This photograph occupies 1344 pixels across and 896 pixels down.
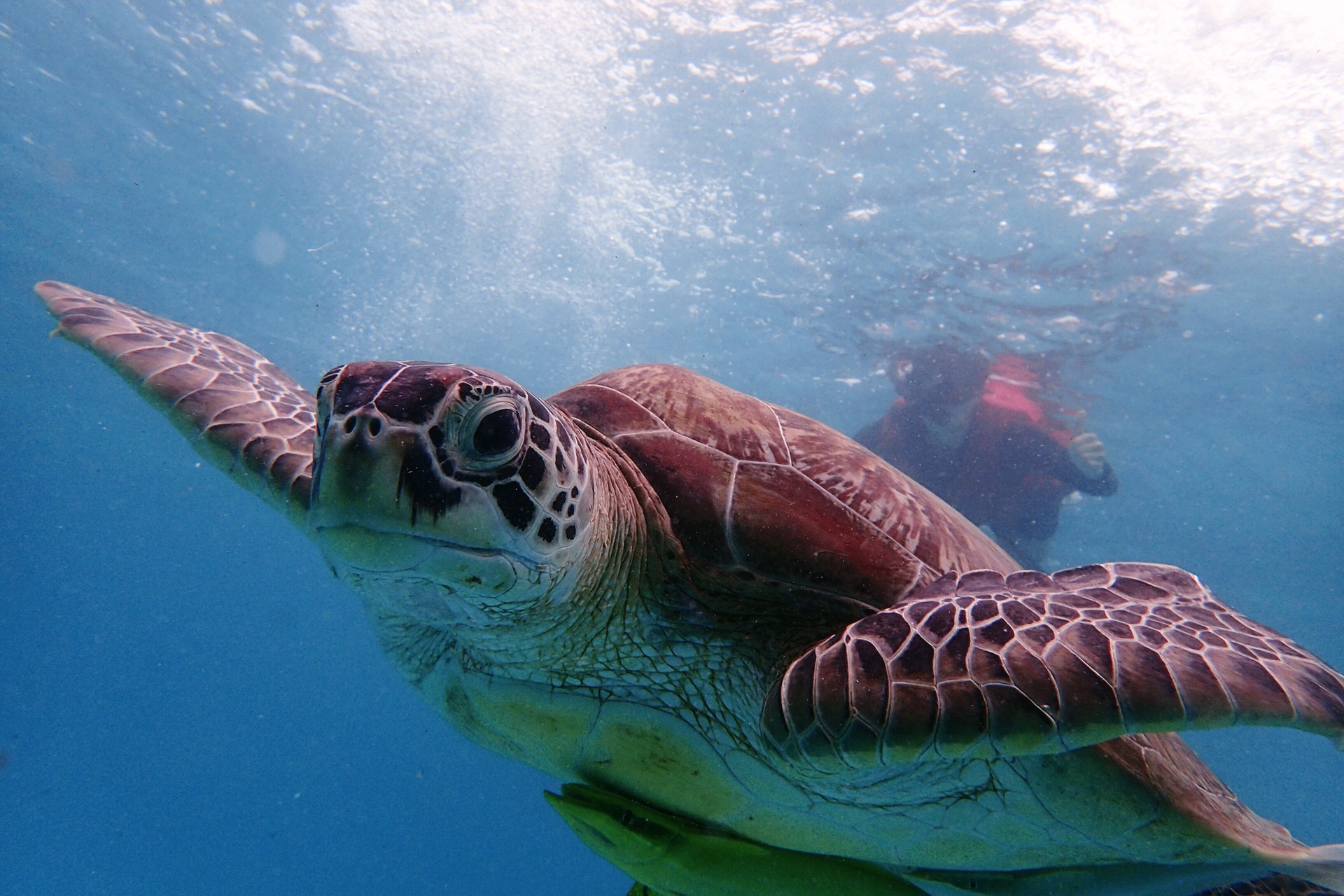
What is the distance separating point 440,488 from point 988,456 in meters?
13.0

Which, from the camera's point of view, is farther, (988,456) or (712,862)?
(988,456)

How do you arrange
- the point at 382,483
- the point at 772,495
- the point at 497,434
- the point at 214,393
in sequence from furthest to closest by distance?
the point at 214,393 → the point at 772,495 → the point at 497,434 → the point at 382,483

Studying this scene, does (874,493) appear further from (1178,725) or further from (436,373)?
(436,373)

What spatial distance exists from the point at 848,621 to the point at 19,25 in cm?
1790

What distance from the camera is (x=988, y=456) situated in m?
12.6

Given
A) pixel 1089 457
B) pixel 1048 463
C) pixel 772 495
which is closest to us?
pixel 772 495

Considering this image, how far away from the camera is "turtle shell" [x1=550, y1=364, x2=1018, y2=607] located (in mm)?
2100

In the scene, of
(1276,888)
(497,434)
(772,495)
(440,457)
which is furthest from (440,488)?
(1276,888)

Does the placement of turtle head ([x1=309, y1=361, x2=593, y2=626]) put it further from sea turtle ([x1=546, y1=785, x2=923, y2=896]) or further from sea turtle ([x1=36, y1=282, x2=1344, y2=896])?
sea turtle ([x1=546, y1=785, x2=923, y2=896])

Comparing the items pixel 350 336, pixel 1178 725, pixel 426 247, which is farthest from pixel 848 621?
pixel 350 336

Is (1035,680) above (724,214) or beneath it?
beneath

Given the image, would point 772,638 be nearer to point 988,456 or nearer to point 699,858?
point 699,858

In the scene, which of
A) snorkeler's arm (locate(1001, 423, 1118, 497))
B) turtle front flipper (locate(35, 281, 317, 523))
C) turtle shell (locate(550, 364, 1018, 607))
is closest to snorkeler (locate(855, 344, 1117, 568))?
snorkeler's arm (locate(1001, 423, 1118, 497))

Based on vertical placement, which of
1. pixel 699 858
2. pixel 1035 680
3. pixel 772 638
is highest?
pixel 1035 680
